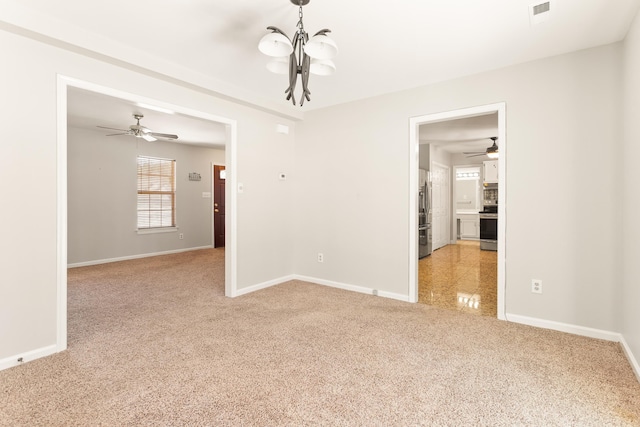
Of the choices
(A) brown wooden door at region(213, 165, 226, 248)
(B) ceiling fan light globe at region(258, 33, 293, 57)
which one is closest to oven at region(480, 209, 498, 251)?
(A) brown wooden door at region(213, 165, 226, 248)

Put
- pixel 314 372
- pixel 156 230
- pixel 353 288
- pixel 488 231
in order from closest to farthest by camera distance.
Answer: pixel 314 372 < pixel 353 288 < pixel 156 230 < pixel 488 231

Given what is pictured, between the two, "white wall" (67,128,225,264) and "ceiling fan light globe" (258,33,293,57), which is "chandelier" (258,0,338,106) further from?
"white wall" (67,128,225,264)

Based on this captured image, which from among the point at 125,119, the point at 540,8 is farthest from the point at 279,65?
the point at 125,119

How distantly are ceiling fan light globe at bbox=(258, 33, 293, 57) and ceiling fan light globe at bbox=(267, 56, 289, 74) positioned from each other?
0.27m

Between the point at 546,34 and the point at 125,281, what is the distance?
18.6ft

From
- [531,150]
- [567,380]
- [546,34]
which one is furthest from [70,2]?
[567,380]

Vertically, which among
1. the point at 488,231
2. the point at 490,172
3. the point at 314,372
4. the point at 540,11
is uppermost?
the point at 540,11

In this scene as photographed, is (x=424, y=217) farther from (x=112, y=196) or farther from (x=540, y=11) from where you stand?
(x=112, y=196)

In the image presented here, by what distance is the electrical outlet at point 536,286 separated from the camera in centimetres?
305

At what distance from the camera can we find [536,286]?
10.1ft

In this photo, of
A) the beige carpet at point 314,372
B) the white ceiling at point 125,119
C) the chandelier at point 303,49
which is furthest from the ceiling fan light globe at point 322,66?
the beige carpet at point 314,372

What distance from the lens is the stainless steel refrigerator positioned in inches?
246

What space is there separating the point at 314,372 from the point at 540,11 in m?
2.91

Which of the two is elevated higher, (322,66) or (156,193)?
(322,66)
